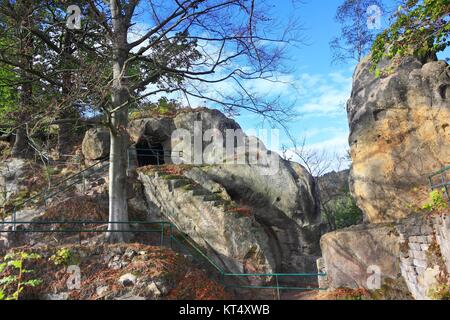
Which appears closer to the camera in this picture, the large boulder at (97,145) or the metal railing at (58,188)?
the metal railing at (58,188)

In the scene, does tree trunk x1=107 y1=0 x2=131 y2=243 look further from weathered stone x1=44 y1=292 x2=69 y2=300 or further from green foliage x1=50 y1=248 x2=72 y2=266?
weathered stone x1=44 y1=292 x2=69 y2=300

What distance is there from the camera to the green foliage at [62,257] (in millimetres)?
7543

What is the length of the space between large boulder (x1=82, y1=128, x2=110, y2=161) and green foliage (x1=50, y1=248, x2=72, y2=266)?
775 cm

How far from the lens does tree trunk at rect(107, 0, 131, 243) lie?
9766 millimetres

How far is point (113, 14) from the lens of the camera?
1073cm

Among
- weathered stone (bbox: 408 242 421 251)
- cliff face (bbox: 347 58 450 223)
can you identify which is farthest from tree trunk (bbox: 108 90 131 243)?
weathered stone (bbox: 408 242 421 251)

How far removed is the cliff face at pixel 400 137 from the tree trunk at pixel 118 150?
24.2 feet

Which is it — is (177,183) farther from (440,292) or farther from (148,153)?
(440,292)

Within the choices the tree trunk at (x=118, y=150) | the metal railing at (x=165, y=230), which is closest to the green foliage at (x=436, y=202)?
the metal railing at (x=165, y=230)

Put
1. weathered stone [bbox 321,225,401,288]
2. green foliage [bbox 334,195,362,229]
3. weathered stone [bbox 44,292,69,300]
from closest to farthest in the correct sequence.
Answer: weathered stone [bbox 44,292,69,300], weathered stone [bbox 321,225,401,288], green foliage [bbox 334,195,362,229]

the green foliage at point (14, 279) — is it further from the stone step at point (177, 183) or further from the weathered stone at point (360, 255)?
the weathered stone at point (360, 255)

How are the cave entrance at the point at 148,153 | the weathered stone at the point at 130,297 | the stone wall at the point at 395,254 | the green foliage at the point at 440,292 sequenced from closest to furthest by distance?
the green foliage at the point at 440,292 < the stone wall at the point at 395,254 < the weathered stone at the point at 130,297 < the cave entrance at the point at 148,153

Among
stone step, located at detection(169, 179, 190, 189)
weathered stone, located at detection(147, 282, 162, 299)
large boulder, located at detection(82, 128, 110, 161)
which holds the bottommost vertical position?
weathered stone, located at detection(147, 282, 162, 299)

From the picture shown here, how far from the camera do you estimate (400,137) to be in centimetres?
938
